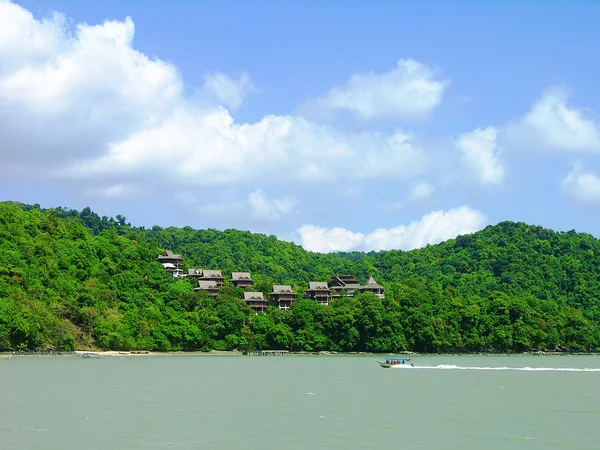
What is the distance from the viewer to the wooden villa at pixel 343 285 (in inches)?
5476

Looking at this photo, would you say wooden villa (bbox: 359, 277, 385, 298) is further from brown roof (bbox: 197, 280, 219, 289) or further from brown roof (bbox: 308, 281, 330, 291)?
brown roof (bbox: 197, 280, 219, 289)

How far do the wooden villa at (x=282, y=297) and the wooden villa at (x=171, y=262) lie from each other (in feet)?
67.1

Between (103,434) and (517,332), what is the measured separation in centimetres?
9667

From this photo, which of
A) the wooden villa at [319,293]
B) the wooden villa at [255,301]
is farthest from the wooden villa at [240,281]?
the wooden villa at [255,301]

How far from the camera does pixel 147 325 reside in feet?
337

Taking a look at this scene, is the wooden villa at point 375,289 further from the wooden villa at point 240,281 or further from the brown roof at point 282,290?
the wooden villa at point 240,281

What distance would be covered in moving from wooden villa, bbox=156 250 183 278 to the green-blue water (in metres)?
76.6

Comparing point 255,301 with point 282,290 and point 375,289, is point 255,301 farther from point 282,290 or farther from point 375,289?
point 375,289

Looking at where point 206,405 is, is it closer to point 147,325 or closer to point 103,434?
point 103,434

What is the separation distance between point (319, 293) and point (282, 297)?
8498 mm

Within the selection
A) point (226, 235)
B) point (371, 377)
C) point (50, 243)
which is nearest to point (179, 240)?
point (226, 235)

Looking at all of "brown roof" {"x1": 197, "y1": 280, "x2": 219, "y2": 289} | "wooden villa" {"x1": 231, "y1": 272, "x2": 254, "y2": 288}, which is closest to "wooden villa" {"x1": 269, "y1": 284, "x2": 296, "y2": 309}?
"wooden villa" {"x1": 231, "y1": 272, "x2": 254, "y2": 288}

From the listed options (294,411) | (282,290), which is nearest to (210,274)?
(282,290)

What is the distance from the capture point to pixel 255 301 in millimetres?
124188
